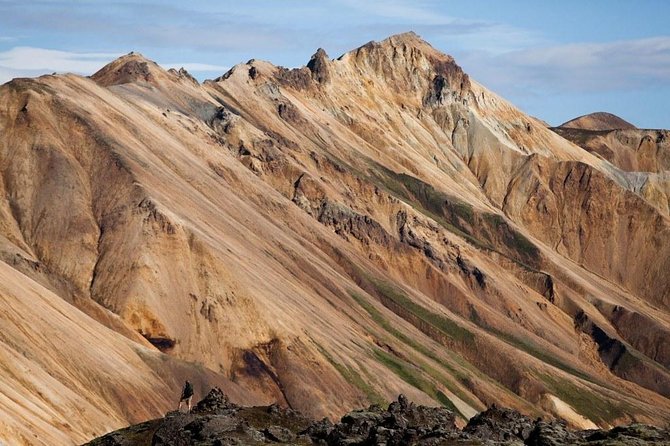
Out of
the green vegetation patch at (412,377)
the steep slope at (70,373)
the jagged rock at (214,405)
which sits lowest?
the green vegetation patch at (412,377)

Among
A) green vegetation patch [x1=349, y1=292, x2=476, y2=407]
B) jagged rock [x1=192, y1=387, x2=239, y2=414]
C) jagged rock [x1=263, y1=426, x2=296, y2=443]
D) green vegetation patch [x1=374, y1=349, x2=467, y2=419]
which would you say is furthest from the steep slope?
green vegetation patch [x1=349, y1=292, x2=476, y2=407]

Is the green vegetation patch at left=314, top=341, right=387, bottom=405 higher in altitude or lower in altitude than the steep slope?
lower

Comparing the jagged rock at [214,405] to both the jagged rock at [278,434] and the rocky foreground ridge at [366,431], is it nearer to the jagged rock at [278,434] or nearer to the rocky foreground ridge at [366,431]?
the rocky foreground ridge at [366,431]

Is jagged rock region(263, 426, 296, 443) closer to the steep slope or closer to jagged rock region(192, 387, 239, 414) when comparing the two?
jagged rock region(192, 387, 239, 414)

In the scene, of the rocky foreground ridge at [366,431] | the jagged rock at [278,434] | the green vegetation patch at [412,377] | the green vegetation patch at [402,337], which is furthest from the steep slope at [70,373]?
the green vegetation patch at [402,337]

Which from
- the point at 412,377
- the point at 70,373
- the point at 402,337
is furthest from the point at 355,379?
the point at 70,373

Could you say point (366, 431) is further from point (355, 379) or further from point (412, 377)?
point (412, 377)

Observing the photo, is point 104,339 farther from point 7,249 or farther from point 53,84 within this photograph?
point 53,84

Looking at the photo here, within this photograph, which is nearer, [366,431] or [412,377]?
[366,431]

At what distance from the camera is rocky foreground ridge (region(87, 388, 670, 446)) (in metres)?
54.0

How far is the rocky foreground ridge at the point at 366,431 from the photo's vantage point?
54.0m

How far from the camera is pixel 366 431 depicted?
58.2 metres

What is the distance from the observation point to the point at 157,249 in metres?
158

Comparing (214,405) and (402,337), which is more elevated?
(214,405)
